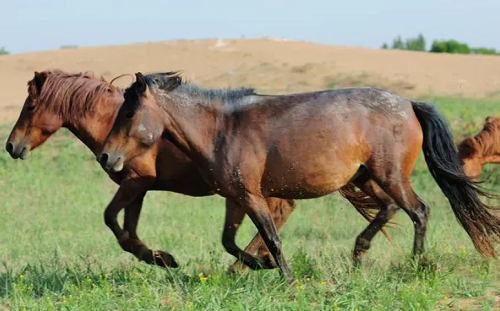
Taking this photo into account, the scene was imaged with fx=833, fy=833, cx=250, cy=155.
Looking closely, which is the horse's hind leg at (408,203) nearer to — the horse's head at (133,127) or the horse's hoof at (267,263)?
the horse's hoof at (267,263)

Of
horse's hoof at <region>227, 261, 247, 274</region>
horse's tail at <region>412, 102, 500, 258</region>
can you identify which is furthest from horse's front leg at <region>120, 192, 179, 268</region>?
horse's tail at <region>412, 102, 500, 258</region>

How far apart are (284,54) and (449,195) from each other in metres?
24.9

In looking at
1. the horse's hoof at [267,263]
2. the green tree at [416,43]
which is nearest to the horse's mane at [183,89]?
the horse's hoof at [267,263]

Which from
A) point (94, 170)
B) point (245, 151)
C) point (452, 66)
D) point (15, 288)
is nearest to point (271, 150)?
point (245, 151)

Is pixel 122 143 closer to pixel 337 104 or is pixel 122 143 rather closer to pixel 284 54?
pixel 337 104

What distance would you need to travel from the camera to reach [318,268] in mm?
6770

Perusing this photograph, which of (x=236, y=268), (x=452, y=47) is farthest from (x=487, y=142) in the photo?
(x=452, y=47)

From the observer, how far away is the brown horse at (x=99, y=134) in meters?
7.60

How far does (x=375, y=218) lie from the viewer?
7453 millimetres

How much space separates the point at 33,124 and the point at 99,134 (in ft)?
2.04

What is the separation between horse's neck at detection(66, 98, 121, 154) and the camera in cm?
784

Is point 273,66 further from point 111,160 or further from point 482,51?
point 482,51

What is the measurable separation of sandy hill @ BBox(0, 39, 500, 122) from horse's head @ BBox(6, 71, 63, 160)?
15.7m

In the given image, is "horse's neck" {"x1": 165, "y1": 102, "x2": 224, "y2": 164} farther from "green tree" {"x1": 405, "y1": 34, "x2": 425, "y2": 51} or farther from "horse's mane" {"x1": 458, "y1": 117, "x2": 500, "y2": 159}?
"green tree" {"x1": 405, "y1": 34, "x2": 425, "y2": 51}
